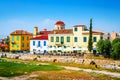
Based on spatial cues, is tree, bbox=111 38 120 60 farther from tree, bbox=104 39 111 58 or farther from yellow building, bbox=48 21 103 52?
yellow building, bbox=48 21 103 52

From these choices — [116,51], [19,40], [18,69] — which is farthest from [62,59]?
[19,40]

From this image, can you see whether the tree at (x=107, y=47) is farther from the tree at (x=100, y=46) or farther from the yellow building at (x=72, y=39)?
the yellow building at (x=72, y=39)

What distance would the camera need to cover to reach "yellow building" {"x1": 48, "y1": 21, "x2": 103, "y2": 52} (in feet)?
225

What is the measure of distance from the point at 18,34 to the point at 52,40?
1669cm

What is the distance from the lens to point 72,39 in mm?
71000

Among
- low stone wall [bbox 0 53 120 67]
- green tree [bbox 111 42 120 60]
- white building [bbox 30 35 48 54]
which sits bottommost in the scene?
low stone wall [bbox 0 53 120 67]

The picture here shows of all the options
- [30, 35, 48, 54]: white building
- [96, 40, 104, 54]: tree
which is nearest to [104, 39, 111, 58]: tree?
[96, 40, 104, 54]: tree

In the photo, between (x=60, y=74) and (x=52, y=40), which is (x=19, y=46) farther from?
(x=60, y=74)

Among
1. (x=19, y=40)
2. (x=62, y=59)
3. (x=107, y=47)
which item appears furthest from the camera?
(x=19, y=40)

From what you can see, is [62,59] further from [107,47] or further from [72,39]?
[107,47]

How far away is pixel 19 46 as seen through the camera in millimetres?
87062

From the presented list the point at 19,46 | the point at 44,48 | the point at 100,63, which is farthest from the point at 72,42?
the point at 19,46

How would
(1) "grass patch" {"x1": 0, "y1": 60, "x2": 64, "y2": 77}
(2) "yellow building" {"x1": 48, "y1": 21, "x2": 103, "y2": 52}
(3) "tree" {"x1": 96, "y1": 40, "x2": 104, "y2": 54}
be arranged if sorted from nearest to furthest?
(1) "grass patch" {"x1": 0, "y1": 60, "x2": 64, "y2": 77} → (3) "tree" {"x1": 96, "y1": 40, "x2": 104, "y2": 54} → (2) "yellow building" {"x1": 48, "y1": 21, "x2": 103, "y2": 52}

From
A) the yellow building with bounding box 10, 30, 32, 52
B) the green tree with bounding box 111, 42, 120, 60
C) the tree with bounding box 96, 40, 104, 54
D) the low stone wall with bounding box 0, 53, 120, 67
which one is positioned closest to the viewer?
the green tree with bounding box 111, 42, 120, 60
